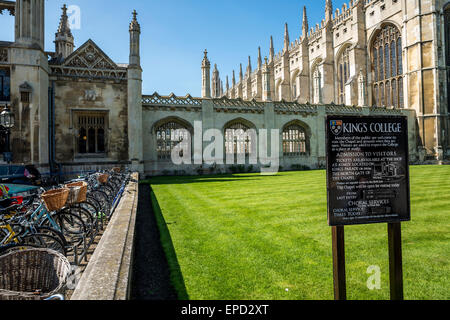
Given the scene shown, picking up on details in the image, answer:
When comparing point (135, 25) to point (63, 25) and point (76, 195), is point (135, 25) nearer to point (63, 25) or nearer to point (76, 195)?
point (63, 25)

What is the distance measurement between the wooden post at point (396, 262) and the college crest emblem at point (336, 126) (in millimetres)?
987

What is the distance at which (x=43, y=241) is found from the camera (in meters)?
3.07

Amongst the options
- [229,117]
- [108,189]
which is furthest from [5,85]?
[229,117]

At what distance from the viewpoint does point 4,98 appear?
12969 millimetres

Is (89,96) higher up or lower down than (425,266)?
higher up

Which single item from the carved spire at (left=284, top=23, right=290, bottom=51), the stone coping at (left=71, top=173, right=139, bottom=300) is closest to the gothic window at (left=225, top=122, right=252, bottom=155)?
the stone coping at (left=71, top=173, right=139, bottom=300)

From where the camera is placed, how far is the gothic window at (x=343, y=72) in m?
32.4

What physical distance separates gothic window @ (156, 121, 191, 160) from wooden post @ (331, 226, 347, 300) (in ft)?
51.4

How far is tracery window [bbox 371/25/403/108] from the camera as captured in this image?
28594 millimetres

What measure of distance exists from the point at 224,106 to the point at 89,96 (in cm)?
849

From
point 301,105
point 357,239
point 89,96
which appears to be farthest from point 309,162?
point 357,239

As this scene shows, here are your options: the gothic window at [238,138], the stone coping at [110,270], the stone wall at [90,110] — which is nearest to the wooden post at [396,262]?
the stone coping at [110,270]

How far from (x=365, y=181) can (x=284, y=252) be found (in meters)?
1.91

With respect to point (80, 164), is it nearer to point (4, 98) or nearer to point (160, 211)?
point (4, 98)
